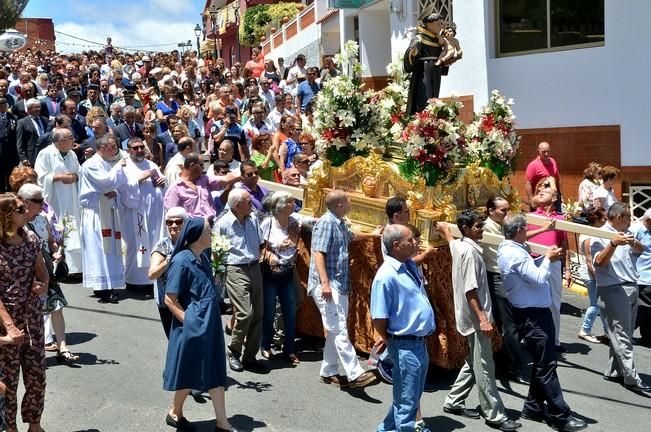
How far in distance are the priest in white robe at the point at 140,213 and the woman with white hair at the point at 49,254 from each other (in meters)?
2.29

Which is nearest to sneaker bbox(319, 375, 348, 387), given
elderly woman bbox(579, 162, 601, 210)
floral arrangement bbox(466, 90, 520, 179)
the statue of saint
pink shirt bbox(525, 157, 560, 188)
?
floral arrangement bbox(466, 90, 520, 179)

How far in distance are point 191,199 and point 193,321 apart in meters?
3.10

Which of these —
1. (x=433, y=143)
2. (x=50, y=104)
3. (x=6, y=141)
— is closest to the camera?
(x=433, y=143)

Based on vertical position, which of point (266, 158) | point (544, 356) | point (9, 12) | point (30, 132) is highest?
point (9, 12)

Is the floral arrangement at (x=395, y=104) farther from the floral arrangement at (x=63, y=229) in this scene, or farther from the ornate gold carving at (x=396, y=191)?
the floral arrangement at (x=63, y=229)

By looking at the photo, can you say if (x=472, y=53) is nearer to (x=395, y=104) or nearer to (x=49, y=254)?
(x=395, y=104)

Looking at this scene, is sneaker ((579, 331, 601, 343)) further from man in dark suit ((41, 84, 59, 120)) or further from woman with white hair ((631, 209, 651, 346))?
man in dark suit ((41, 84, 59, 120))

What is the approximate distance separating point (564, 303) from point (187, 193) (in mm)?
5364

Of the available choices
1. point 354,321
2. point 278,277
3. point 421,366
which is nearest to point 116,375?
point 278,277

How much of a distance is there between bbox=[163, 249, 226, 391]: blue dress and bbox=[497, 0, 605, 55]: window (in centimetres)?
949

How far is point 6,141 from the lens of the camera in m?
13.1

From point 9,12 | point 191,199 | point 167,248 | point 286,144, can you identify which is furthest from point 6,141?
point 9,12

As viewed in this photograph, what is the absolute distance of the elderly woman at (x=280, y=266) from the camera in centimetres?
821

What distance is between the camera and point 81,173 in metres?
10.1
